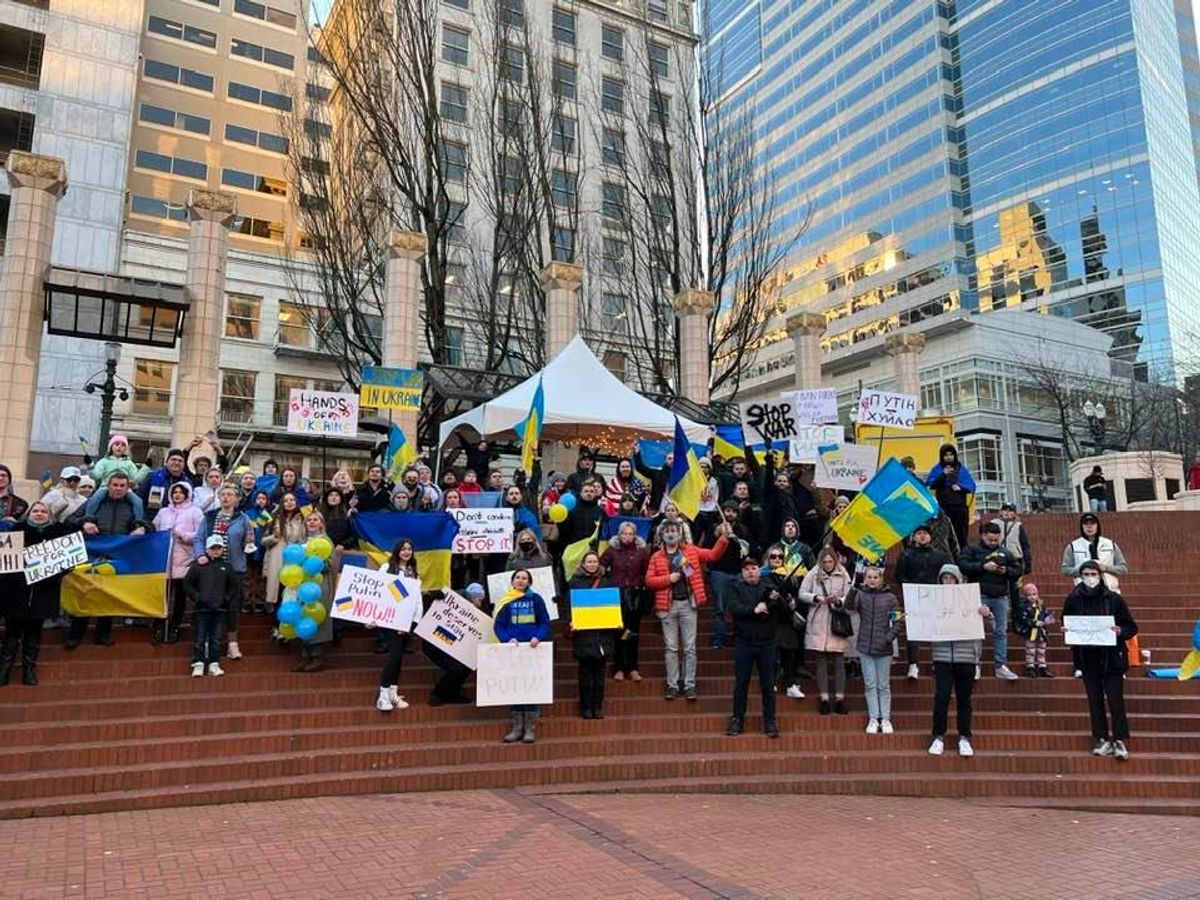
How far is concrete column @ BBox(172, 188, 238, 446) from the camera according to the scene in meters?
17.6

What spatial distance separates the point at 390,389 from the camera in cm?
1471

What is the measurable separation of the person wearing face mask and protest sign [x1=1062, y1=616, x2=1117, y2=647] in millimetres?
64

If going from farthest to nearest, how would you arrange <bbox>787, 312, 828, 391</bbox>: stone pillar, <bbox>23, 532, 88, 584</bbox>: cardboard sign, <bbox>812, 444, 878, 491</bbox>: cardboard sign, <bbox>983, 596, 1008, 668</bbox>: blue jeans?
1. <bbox>787, 312, 828, 391</bbox>: stone pillar
2. <bbox>812, 444, 878, 491</bbox>: cardboard sign
3. <bbox>983, 596, 1008, 668</bbox>: blue jeans
4. <bbox>23, 532, 88, 584</bbox>: cardboard sign

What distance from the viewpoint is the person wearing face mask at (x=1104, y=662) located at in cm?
838

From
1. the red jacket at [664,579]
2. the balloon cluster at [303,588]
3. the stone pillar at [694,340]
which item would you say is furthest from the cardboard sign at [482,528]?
Result: the stone pillar at [694,340]

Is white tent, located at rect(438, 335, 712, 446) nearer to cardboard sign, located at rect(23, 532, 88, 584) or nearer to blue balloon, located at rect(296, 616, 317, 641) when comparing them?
blue balloon, located at rect(296, 616, 317, 641)

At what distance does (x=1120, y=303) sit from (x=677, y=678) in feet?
252

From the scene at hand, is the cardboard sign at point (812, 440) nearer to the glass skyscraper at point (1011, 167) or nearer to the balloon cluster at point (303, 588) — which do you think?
the balloon cluster at point (303, 588)

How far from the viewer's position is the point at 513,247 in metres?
24.6

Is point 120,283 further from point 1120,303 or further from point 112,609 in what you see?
point 1120,303

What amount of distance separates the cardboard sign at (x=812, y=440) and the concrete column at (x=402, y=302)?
9.19m

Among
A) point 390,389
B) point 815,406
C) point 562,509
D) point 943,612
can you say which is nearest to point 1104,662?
point 943,612

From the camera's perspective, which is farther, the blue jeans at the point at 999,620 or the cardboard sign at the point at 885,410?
the cardboard sign at the point at 885,410

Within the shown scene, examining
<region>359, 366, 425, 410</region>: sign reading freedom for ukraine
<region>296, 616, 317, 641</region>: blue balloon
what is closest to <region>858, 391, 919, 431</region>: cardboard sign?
<region>359, 366, 425, 410</region>: sign reading freedom for ukraine
